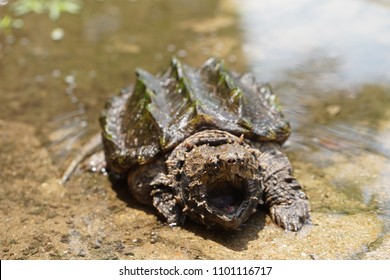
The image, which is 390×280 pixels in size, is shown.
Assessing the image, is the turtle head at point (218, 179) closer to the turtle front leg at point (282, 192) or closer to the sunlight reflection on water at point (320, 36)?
the turtle front leg at point (282, 192)

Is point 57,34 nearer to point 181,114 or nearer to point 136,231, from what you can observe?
point 181,114

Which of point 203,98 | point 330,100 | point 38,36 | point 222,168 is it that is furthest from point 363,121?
point 38,36

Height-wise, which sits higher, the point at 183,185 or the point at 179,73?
the point at 179,73

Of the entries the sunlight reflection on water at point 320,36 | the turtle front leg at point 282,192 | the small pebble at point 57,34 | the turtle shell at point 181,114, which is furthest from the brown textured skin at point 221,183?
the small pebble at point 57,34

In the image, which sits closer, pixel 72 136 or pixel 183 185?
pixel 183 185

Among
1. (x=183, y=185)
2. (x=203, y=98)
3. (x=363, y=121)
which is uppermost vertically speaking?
(x=203, y=98)
